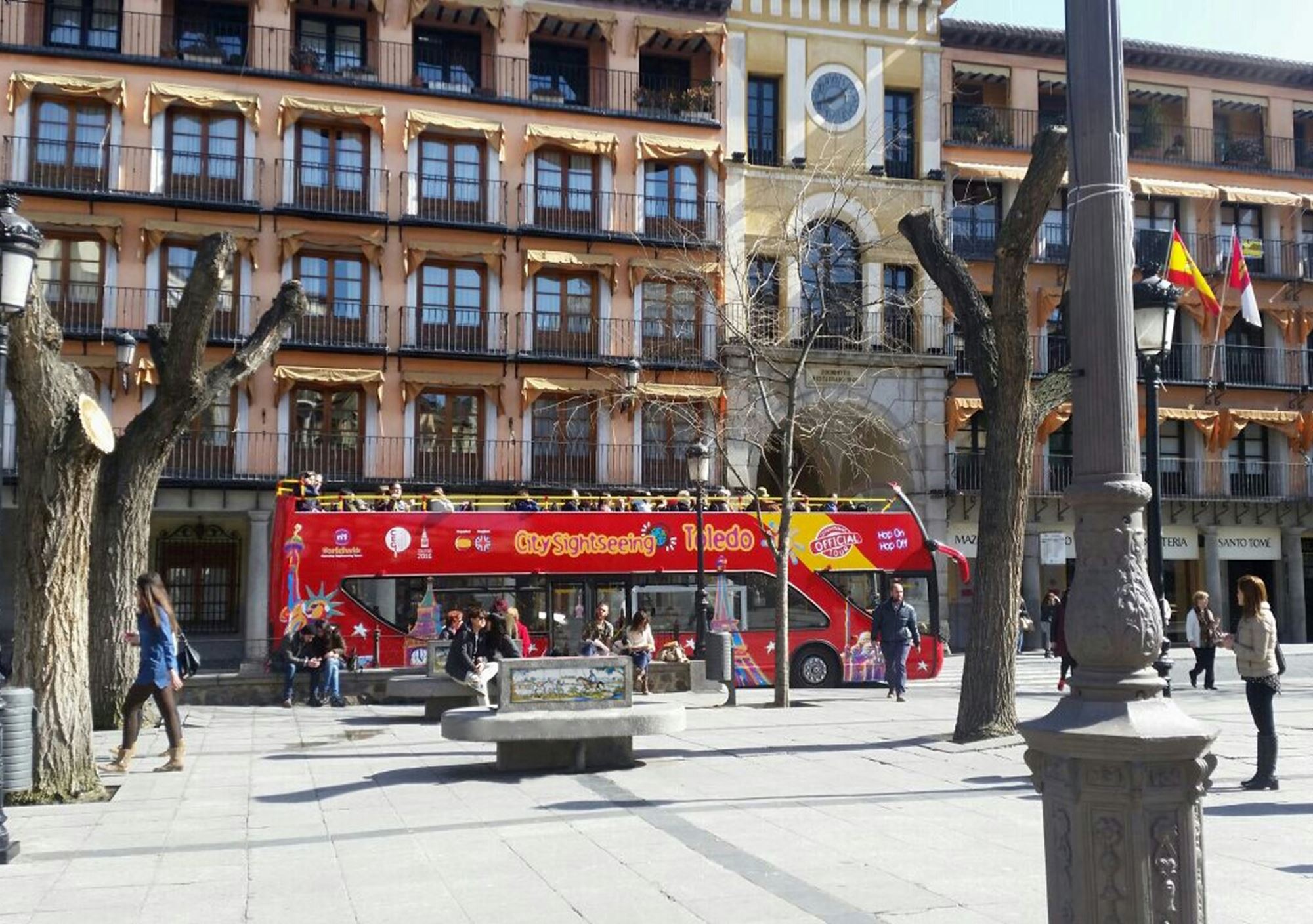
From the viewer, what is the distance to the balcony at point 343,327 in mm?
30750

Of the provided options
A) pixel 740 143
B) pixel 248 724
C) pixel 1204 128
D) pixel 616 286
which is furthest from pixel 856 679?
pixel 1204 128

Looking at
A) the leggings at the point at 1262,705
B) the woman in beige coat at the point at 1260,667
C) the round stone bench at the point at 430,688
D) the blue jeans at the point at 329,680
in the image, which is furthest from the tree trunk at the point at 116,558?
the leggings at the point at 1262,705

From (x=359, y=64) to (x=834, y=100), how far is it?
12229mm

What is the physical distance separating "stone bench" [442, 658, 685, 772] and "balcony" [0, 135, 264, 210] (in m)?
22.1

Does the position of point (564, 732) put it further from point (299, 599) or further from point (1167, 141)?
point (1167, 141)

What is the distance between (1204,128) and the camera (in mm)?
37656

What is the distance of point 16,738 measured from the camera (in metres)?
8.76

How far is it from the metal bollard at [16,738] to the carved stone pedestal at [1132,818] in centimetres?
695

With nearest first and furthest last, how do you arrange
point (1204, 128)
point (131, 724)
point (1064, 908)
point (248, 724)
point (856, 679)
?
point (1064, 908)
point (131, 724)
point (248, 724)
point (856, 679)
point (1204, 128)

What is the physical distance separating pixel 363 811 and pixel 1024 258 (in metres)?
7.94

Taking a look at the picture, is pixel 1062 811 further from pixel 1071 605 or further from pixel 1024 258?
pixel 1024 258

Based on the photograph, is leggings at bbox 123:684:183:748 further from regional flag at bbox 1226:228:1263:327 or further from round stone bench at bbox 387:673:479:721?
regional flag at bbox 1226:228:1263:327

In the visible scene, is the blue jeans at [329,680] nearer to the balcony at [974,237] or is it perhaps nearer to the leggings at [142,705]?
the leggings at [142,705]

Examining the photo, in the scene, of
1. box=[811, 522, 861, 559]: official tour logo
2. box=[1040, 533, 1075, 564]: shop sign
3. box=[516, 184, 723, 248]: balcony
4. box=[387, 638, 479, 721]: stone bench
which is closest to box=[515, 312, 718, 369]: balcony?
box=[516, 184, 723, 248]: balcony
